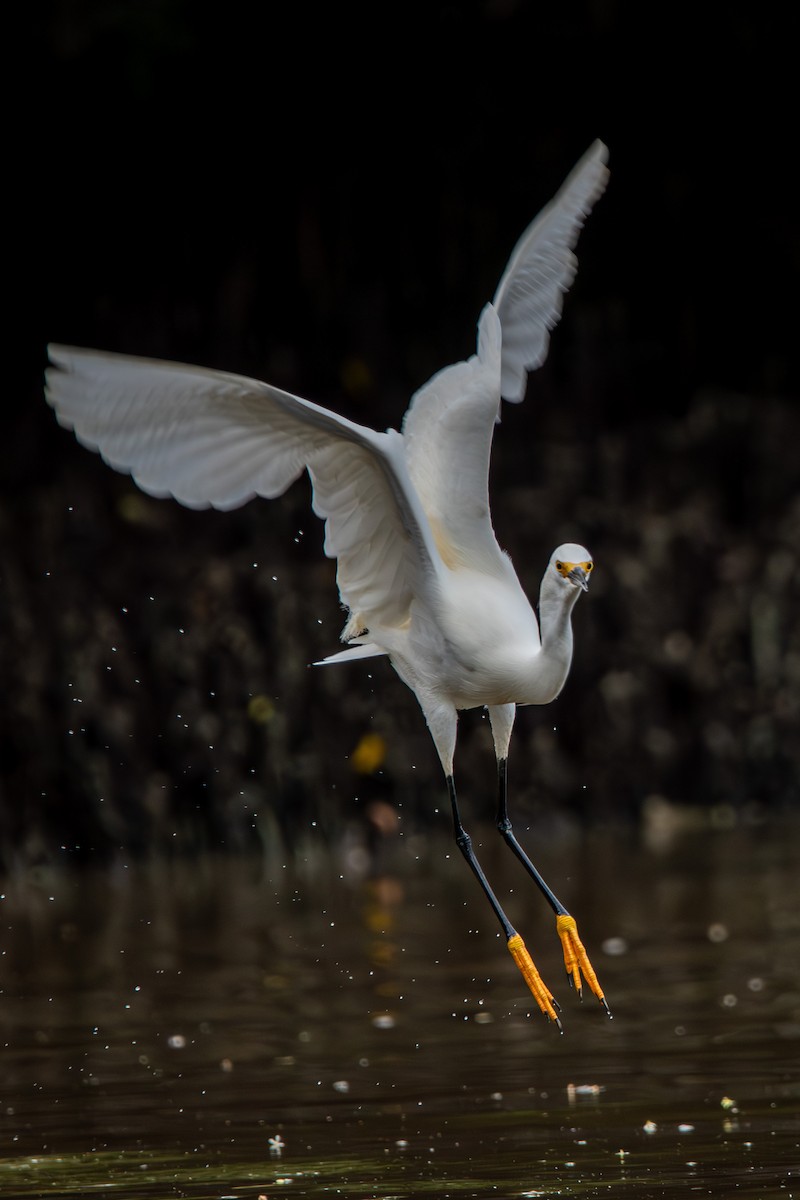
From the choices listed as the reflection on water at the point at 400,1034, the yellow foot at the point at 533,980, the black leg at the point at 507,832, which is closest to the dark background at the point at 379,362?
the reflection on water at the point at 400,1034

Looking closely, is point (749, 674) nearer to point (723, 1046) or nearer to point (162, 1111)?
point (723, 1046)

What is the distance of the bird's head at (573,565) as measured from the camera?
757 cm

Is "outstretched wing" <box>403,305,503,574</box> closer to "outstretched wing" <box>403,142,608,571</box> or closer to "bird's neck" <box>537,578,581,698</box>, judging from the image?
"outstretched wing" <box>403,142,608,571</box>

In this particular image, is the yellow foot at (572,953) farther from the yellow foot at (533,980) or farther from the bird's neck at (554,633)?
the bird's neck at (554,633)

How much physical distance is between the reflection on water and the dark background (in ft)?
3.56

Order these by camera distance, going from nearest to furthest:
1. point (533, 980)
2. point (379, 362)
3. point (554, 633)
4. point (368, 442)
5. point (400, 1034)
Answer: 1. point (368, 442)
2. point (554, 633)
3. point (533, 980)
4. point (400, 1034)
5. point (379, 362)

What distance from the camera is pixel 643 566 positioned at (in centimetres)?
1591

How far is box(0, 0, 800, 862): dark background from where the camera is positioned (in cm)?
1471

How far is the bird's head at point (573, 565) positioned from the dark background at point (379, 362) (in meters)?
7.09

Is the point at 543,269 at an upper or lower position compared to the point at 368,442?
upper

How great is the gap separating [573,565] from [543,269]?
1.68 meters

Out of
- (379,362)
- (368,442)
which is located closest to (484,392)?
(368,442)

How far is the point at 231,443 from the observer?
24.2 feet

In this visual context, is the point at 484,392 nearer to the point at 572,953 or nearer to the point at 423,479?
the point at 423,479
